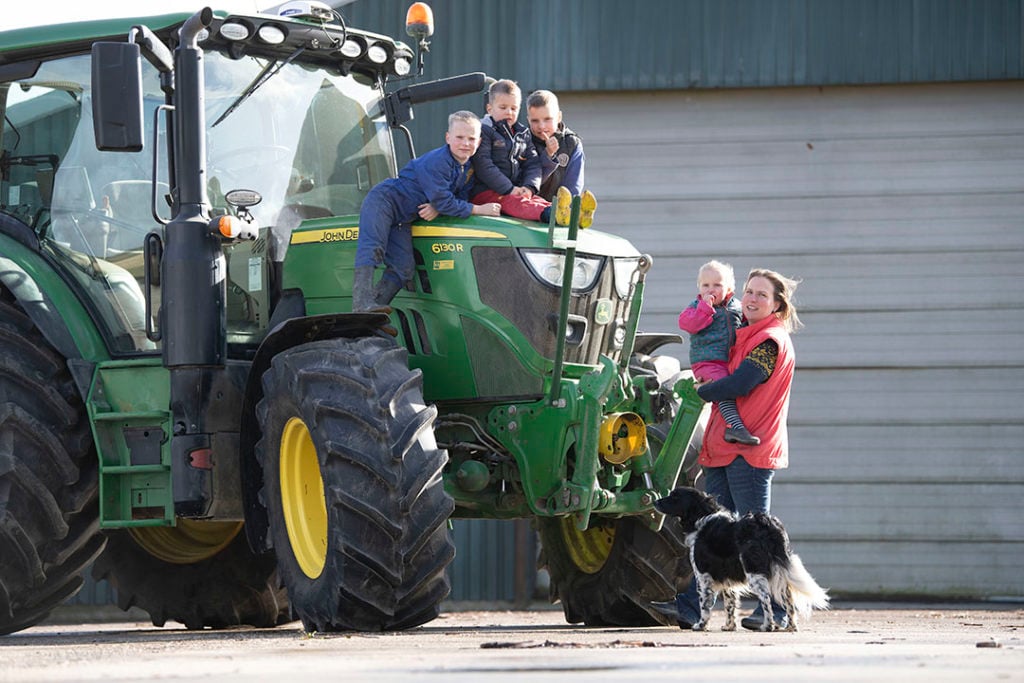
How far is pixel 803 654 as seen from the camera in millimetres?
6254

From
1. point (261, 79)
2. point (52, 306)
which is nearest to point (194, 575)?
point (52, 306)

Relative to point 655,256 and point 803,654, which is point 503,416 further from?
point 655,256

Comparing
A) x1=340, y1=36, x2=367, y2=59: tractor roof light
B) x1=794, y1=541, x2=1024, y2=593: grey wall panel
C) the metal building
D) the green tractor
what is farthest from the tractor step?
x1=794, y1=541, x2=1024, y2=593: grey wall panel

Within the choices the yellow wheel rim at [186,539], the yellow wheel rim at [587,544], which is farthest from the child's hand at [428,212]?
the yellow wheel rim at [186,539]

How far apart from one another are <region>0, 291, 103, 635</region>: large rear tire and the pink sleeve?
113 inches

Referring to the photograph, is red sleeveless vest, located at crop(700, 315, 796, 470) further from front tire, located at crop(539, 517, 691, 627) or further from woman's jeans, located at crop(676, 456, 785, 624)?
front tire, located at crop(539, 517, 691, 627)

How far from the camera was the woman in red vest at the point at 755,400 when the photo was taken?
868 centimetres

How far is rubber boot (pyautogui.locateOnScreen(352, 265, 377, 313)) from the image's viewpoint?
825 centimetres

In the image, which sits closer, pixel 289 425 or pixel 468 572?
pixel 289 425

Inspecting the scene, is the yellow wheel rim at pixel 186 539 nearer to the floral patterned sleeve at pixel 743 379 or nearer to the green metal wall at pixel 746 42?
the floral patterned sleeve at pixel 743 379

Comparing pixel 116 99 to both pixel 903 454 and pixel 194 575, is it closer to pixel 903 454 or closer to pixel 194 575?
pixel 194 575

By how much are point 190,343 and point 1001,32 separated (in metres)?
7.67

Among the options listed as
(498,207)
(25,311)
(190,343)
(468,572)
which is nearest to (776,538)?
(498,207)

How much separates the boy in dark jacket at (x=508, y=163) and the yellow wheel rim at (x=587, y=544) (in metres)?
1.81
